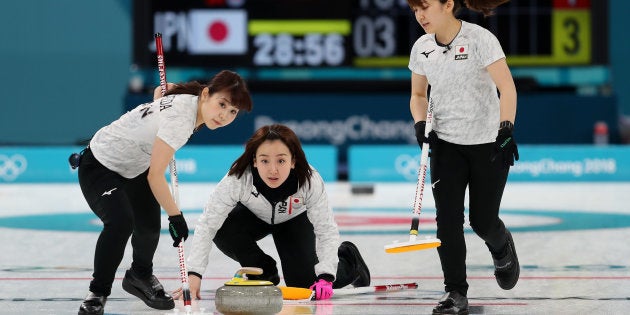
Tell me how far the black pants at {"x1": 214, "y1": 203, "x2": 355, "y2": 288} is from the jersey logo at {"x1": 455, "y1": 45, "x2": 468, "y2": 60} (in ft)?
4.28

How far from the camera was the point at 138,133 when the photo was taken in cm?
504

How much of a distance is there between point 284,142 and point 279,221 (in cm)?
64

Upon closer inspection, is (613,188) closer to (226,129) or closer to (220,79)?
(226,129)

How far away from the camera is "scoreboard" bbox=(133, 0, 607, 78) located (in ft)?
48.8

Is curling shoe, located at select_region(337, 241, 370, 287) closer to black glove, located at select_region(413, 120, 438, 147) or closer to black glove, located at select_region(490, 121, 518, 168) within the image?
black glove, located at select_region(413, 120, 438, 147)

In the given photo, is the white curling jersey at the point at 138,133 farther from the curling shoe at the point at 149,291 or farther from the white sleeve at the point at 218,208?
the curling shoe at the point at 149,291

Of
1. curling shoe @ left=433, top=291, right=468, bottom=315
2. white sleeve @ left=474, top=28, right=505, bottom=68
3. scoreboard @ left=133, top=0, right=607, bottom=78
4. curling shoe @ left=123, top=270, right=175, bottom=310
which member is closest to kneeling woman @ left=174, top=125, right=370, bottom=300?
curling shoe @ left=123, top=270, right=175, bottom=310

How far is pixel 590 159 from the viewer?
14.8m

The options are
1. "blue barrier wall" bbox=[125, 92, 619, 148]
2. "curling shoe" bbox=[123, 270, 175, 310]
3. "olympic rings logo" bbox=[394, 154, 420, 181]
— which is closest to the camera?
"curling shoe" bbox=[123, 270, 175, 310]

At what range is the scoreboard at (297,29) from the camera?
585 inches

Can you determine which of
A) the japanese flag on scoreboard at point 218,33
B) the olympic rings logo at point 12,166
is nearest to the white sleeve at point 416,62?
the japanese flag on scoreboard at point 218,33

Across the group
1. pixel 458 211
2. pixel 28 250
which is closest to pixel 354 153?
pixel 28 250

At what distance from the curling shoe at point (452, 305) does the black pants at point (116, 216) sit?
1453 mm

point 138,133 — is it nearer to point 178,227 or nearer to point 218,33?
point 178,227
